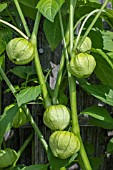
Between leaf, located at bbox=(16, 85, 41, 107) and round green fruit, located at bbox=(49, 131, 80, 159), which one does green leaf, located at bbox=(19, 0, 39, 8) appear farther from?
round green fruit, located at bbox=(49, 131, 80, 159)

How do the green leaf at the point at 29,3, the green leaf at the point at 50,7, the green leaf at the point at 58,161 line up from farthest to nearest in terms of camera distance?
the green leaf at the point at 29,3 < the green leaf at the point at 58,161 < the green leaf at the point at 50,7

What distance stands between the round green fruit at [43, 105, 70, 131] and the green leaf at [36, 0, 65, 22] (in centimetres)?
26

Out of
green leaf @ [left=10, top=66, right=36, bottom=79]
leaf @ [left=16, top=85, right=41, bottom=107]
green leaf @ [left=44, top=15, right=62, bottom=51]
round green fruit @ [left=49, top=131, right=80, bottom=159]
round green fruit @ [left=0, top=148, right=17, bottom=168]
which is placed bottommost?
round green fruit @ [left=0, top=148, right=17, bottom=168]

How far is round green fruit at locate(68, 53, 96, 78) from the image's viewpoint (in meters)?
1.13

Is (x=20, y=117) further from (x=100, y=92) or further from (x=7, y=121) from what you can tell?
(x=100, y=92)

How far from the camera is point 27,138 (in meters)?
1.65

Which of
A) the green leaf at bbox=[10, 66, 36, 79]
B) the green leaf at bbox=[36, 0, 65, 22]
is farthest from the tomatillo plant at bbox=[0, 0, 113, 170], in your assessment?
the green leaf at bbox=[10, 66, 36, 79]

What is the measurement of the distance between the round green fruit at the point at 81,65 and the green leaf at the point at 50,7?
5.4 inches

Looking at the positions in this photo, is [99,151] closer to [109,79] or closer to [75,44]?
[109,79]

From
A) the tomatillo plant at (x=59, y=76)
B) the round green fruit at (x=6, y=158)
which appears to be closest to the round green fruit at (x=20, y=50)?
the tomatillo plant at (x=59, y=76)

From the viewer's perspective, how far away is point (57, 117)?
3.81 feet

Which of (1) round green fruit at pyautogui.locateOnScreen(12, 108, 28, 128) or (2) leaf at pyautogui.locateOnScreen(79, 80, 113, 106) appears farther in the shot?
(1) round green fruit at pyautogui.locateOnScreen(12, 108, 28, 128)

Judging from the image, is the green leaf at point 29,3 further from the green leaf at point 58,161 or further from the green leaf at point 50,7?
the green leaf at point 58,161

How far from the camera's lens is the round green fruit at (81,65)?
3.72 ft
